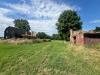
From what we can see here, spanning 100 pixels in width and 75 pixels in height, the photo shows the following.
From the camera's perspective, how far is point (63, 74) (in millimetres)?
12883

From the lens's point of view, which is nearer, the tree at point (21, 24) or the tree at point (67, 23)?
the tree at point (67, 23)

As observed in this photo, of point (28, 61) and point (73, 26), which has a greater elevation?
point (73, 26)

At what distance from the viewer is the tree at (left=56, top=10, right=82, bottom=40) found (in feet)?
242

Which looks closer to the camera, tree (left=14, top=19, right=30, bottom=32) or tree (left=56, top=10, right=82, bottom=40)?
tree (left=56, top=10, right=82, bottom=40)

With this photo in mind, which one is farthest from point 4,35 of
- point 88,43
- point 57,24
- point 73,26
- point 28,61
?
point 28,61

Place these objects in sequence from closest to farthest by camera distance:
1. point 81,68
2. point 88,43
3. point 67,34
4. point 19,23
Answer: point 81,68 → point 88,43 → point 67,34 → point 19,23

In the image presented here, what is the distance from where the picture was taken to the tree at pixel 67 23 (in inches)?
2899

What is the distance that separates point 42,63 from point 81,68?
3425mm

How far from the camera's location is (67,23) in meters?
74.6

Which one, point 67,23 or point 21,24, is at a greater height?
point 21,24

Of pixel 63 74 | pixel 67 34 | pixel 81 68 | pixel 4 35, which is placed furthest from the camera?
pixel 4 35

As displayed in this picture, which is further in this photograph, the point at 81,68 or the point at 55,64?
the point at 55,64

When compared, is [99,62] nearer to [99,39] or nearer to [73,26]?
[99,39]

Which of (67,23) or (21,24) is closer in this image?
(67,23)
